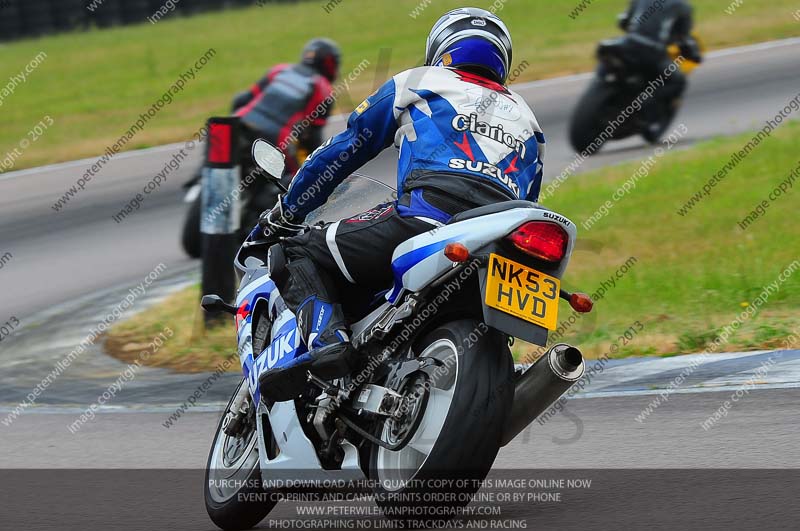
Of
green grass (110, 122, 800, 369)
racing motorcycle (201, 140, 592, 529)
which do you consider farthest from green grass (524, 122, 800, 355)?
racing motorcycle (201, 140, 592, 529)

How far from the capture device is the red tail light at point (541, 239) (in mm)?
4262

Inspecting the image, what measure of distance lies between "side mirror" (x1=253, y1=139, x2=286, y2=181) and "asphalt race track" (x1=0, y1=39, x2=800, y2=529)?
409 millimetres

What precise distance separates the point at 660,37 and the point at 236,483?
35.6 feet

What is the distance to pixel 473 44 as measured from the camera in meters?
4.96

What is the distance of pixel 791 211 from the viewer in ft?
35.5

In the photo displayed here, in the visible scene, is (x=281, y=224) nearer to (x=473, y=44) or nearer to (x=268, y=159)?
(x=268, y=159)

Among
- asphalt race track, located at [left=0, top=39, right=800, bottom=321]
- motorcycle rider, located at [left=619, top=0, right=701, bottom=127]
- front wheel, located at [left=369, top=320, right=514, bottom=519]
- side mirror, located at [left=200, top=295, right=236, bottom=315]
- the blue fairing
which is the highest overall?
front wheel, located at [left=369, top=320, right=514, bottom=519]

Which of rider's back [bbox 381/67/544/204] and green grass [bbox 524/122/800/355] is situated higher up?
rider's back [bbox 381/67/544/204]

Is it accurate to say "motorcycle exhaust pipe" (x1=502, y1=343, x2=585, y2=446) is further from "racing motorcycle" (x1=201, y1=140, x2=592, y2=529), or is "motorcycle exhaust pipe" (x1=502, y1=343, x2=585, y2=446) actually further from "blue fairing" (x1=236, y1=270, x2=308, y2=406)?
"blue fairing" (x1=236, y1=270, x2=308, y2=406)

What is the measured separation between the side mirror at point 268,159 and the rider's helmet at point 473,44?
0.71m

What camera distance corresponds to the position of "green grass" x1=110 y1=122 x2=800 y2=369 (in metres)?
7.80

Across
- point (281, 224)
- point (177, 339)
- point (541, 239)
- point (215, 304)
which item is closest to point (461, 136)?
point (541, 239)

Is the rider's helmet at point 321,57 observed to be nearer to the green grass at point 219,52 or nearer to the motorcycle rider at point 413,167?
the green grass at point 219,52

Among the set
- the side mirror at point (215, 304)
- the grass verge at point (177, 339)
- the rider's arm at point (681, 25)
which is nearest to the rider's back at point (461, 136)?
the side mirror at point (215, 304)
